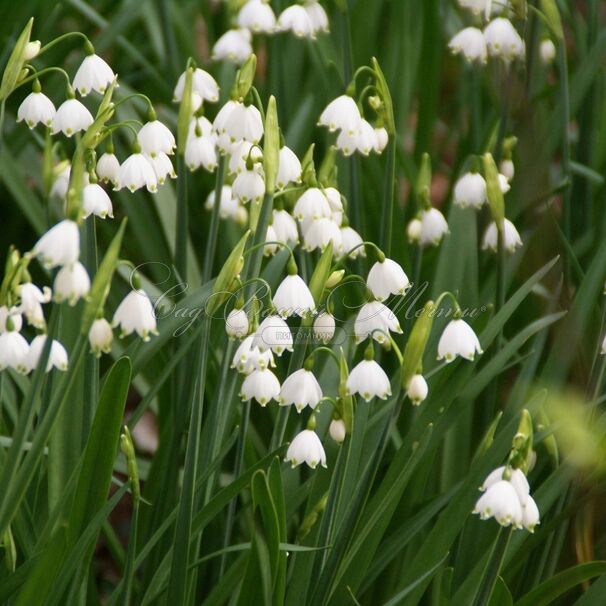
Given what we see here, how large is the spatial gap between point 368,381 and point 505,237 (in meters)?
0.64

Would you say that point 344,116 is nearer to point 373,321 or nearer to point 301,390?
point 373,321

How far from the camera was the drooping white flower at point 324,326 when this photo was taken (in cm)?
163

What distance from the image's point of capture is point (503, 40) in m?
2.15

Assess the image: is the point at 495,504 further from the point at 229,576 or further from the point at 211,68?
the point at 211,68

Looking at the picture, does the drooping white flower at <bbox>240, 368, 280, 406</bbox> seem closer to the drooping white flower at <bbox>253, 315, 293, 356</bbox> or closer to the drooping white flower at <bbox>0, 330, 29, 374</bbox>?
the drooping white flower at <bbox>253, 315, 293, 356</bbox>

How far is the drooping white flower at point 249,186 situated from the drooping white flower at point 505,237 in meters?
0.58

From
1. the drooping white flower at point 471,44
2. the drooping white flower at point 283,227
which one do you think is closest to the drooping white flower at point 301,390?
the drooping white flower at point 283,227

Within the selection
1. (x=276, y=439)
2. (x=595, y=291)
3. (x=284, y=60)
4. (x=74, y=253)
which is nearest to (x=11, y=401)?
(x=276, y=439)

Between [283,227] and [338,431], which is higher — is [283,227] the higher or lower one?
the higher one

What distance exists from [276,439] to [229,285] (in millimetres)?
441

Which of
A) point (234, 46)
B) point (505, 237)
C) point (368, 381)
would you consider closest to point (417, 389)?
point (368, 381)

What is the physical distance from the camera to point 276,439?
1.73 meters

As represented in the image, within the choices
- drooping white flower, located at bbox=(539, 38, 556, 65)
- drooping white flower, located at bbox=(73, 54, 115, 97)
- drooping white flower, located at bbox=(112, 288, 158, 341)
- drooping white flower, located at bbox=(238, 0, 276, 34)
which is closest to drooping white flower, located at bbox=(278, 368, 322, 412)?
drooping white flower, located at bbox=(112, 288, 158, 341)

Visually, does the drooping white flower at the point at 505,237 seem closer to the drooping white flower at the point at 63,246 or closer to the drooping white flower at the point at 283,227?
the drooping white flower at the point at 283,227
